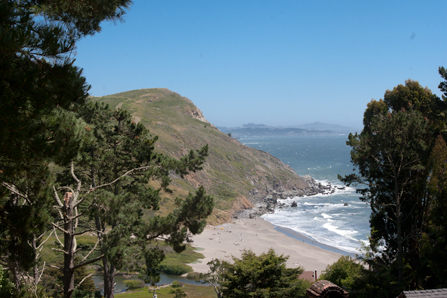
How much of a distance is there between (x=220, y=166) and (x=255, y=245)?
46.2m

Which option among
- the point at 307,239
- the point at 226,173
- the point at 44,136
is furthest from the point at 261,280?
the point at 226,173

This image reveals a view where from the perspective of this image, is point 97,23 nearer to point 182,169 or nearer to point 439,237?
point 182,169

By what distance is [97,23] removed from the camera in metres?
7.25

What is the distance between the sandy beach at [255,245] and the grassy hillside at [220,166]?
6.40 metres

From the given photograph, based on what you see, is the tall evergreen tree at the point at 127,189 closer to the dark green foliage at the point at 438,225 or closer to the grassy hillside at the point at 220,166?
the dark green foliage at the point at 438,225

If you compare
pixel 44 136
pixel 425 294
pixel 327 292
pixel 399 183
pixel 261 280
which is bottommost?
pixel 261 280

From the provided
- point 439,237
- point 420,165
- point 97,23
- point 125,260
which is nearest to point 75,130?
point 97,23

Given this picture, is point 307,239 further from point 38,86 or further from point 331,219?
point 38,86

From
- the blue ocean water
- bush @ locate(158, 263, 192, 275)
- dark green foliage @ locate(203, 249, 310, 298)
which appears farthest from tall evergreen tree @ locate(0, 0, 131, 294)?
the blue ocean water

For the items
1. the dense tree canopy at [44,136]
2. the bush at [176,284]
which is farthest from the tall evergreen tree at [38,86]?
the bush at [176,284]

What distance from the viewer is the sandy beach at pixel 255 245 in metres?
36.9

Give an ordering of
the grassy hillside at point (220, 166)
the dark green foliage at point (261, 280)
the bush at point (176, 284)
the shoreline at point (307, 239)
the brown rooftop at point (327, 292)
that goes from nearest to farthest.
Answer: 1. the brown rooftop at point (327, 292)
2. the dark green foliage at point (261, 280)
3. the bush at point (176, 284)
4. the shoreline at point (307, 239)
5. the grassy hillside at point (220, 166)

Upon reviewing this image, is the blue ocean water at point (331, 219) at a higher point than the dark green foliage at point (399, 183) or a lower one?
lower

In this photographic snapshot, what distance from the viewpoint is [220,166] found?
88125mm
